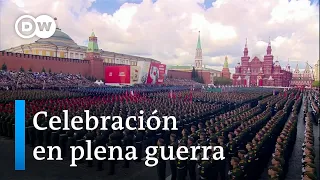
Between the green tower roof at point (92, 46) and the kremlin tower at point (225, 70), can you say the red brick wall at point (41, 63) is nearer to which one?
the green tower roof at point (92, 46)

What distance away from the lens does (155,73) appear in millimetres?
42375

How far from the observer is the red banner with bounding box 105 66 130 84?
38906 millimetres

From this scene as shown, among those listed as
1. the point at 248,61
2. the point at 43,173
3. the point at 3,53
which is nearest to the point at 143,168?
the point at 43,173

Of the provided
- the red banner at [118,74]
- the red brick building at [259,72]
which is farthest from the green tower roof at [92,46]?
the red brick building at [259,72]

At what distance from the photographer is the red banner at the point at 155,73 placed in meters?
40.9

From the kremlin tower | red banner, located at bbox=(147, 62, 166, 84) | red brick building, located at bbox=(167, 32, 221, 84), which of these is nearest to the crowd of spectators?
red banner, located at bbox=(147, 62, 166, 84)

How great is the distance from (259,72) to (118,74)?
1420 inches

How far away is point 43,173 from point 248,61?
2509 inches

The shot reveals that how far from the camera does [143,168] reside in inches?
261

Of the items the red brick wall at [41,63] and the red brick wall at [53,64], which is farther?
the red brick wall at [53,64]

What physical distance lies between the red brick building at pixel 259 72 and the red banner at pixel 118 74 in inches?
1345

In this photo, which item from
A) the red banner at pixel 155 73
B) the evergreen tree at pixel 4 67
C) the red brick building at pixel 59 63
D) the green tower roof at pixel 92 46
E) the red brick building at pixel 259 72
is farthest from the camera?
the red brick building at pixel 259 72

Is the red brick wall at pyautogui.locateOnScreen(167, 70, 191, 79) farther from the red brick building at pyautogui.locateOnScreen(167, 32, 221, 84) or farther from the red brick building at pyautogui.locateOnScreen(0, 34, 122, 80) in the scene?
the red brick building at pyautogui.locateOnScreen(0, 34, 122, 80)

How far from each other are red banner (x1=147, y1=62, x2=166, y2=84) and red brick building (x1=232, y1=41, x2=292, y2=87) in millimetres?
27012
